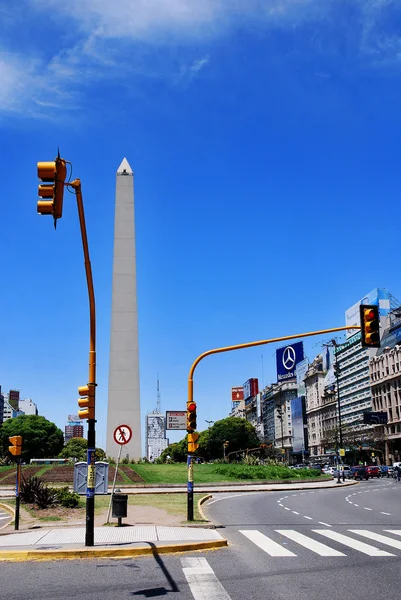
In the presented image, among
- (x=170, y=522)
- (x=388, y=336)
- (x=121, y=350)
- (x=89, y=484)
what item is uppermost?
(x=388, y=336)

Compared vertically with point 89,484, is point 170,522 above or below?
below

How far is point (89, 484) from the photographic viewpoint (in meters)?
13.2

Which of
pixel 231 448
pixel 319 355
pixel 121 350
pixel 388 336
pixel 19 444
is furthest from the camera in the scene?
pixel 319 355

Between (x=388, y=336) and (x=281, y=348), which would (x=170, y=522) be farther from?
(x=281, y=348)

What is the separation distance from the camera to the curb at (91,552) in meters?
11.9

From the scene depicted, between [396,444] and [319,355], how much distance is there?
56.7m

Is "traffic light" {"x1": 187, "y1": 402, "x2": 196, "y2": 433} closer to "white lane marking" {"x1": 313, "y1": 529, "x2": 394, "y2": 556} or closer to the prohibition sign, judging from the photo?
the prohibition sign

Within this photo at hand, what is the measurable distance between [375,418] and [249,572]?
300 ft

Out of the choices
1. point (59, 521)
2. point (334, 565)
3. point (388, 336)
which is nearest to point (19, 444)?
point (59, 521)

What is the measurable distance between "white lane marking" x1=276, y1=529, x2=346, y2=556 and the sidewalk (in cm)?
190

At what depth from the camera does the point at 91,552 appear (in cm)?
1214

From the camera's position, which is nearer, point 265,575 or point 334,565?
point 265,575

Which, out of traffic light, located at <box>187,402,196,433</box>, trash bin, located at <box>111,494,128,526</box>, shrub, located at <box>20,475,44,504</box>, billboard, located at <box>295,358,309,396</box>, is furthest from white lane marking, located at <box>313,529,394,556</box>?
billboard, located at <box>295,358,309,396</box>

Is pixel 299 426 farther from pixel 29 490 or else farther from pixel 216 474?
pixel 29 490
